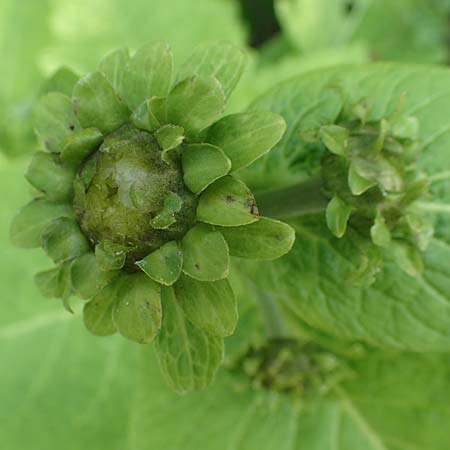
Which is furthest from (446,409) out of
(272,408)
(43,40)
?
(43,40)

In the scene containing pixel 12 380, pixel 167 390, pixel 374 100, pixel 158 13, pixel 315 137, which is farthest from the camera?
pixel 158 13

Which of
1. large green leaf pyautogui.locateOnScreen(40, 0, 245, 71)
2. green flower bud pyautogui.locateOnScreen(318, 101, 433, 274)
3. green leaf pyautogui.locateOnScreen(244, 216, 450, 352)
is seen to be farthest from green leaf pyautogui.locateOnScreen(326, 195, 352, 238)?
large green leaf pyautogui.locateOnScreen(40, 0, 245, 71)

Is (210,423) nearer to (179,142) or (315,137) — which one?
(315,137)

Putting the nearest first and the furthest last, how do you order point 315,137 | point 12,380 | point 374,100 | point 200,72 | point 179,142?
1. point 179,142
2. point 200,72
3. point 315,137
4. point 374,100
5. point 12,380

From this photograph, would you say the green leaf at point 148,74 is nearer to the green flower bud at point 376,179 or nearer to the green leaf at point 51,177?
the green leaf at point 51,177

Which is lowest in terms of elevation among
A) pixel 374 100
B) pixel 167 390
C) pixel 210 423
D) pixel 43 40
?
pixel 210 423

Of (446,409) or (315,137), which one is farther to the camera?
(446,409)

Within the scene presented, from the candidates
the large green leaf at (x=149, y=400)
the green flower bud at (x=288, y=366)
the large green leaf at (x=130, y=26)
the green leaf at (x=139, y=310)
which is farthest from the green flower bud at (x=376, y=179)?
the large green leaf at (x=130, y=26)
